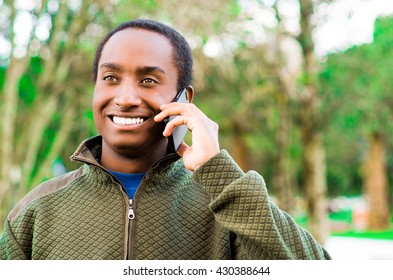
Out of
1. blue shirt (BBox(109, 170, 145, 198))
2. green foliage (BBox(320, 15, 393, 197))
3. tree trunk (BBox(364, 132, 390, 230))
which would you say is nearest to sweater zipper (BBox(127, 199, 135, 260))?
blue shirt (BBox(109, 170, 145, 198))

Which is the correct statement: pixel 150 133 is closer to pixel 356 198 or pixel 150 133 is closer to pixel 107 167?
pixel 107 167

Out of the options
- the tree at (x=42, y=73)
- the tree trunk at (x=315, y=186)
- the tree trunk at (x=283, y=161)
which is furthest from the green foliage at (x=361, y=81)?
the tree at (x=42, y=73)

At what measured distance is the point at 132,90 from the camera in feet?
6.66

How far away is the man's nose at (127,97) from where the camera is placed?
6.63 ft

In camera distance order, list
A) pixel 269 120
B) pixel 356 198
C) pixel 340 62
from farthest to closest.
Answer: pixel 356 198 < pixel 269 120 < pixel 340 62

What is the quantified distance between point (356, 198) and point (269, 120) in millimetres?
26987

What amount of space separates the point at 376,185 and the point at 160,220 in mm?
22220

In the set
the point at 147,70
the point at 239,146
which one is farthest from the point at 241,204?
the point at 239,146

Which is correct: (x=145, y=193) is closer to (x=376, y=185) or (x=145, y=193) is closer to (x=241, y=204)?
(x=241, y=204)

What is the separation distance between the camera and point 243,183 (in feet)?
6.31

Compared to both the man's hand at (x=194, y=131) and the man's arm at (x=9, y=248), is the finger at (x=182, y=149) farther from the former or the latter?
the man's arm at (x=9, y=248)
